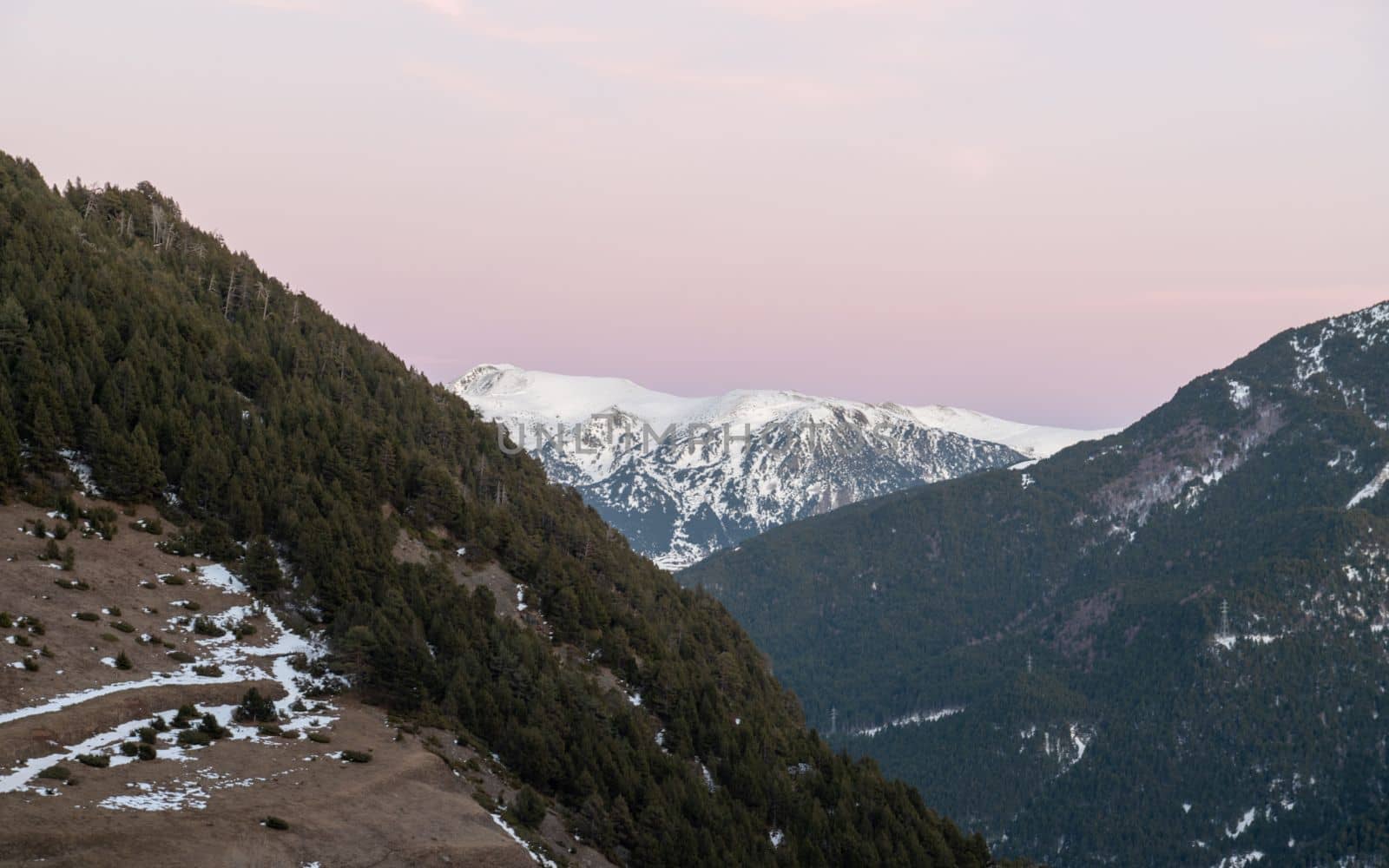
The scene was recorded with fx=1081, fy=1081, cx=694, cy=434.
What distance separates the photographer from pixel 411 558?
14450 centimetres

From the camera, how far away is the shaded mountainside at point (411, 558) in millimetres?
117938

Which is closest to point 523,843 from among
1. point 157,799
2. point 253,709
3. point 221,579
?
point 253,709

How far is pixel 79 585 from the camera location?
105875mm

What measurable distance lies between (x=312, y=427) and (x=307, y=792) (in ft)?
269

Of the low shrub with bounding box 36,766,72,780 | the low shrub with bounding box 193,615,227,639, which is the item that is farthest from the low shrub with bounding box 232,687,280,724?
the low shrub with bounding box 36,766,72,780

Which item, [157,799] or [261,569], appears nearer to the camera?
[157,799]

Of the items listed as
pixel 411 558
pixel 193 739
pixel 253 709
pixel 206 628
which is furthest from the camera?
pixel 411 558

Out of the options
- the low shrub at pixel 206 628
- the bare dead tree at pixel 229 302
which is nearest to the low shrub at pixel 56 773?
the low shrub at pixel 206 628

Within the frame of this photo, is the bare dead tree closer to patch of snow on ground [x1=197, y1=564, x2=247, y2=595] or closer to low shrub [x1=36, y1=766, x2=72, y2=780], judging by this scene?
patch of snow on ground [x1=197, y1=564, x2=247, y2=595]

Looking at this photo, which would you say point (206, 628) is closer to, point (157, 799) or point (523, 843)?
point (157, 799)

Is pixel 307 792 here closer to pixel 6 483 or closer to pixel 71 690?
pixel 71 690

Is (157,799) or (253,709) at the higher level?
(253,709)

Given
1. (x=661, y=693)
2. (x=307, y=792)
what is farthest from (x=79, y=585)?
(x=661, y=693)

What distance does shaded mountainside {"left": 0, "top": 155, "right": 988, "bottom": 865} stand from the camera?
118 meters
